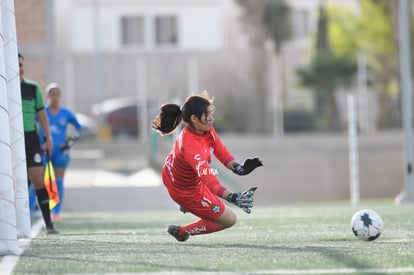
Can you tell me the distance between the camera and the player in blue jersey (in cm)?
1475

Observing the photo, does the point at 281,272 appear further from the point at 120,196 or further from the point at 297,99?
the point at 297,99

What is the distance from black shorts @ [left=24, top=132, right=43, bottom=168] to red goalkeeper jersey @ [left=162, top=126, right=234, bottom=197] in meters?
2.41

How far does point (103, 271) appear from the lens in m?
7.13

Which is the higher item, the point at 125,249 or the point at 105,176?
the point at 125,249

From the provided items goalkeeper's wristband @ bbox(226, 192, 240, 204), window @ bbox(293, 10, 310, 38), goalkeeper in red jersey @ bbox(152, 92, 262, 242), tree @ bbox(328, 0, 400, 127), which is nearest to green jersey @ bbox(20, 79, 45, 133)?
goalkeeper in red jersey @ bbox(152, 92, 262, 242)

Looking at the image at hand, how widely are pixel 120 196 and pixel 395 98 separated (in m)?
17.6

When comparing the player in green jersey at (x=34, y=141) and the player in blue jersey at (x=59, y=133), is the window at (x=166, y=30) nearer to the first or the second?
the player in blue jersey at (x=59, y=133)

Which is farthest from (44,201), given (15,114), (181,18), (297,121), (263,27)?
(181,18)

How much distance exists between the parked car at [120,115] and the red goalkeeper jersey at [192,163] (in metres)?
25.8

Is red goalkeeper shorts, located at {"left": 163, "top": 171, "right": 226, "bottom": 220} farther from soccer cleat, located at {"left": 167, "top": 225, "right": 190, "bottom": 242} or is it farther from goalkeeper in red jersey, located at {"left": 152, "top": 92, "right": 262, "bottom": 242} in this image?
soccer cleat, located at {"left": 167, "top": 225, "right": 190, "bottom": 242}

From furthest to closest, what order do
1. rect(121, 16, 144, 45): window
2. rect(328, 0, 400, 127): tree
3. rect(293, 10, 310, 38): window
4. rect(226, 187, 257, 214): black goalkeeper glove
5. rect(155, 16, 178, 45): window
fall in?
rect(293, 10, 310, 38): window, rect(155, 16, 178, 45): window, rect(121, 16, 144, 45): window, rect(328, 0, 400, 127): tree, rect(226, 187, 257, 214): black goalkeeper glove

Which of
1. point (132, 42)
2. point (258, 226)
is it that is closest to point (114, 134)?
point (132, 42)

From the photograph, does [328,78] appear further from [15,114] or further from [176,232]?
[176,232]

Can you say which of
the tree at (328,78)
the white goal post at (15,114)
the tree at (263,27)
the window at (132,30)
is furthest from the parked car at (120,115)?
the white goal post at (15,114)
